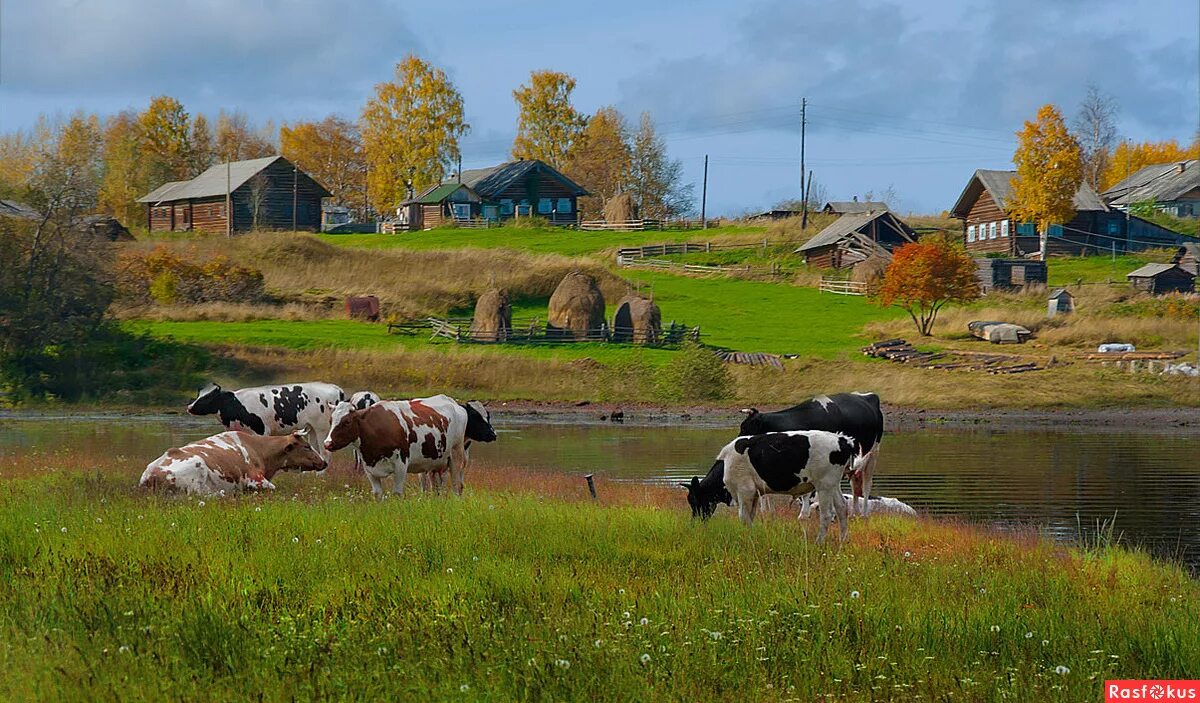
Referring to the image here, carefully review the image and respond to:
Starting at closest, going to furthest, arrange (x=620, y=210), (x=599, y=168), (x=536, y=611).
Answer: (x=536, y=611)
(x=620, y=210)
(x=599, y=168)

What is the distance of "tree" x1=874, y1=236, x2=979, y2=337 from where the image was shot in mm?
67125

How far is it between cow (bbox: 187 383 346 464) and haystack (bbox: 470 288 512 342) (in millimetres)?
35830

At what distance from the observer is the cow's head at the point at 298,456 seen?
21.7 metres

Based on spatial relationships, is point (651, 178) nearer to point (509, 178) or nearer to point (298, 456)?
point (509, 178)

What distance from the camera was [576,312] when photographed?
6531cm

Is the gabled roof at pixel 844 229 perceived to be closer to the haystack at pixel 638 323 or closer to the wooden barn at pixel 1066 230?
the wooden barn at pixel 1066 230

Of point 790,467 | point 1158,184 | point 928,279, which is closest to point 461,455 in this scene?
point 790,467

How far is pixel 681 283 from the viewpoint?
84750 mm

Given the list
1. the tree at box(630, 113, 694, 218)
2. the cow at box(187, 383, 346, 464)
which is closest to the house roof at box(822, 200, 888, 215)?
the tree at box(630, 113, 694, 218)

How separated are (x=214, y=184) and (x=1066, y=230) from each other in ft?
209

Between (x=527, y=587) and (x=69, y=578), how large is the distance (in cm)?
381

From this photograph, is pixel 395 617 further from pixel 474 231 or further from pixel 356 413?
pixel 474 231

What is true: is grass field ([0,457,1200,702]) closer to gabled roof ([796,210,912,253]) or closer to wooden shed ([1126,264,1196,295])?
wooden shed ([1126,264,1196,295])

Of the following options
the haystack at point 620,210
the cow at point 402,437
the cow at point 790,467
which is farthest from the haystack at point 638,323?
the haystack at point 620,210
